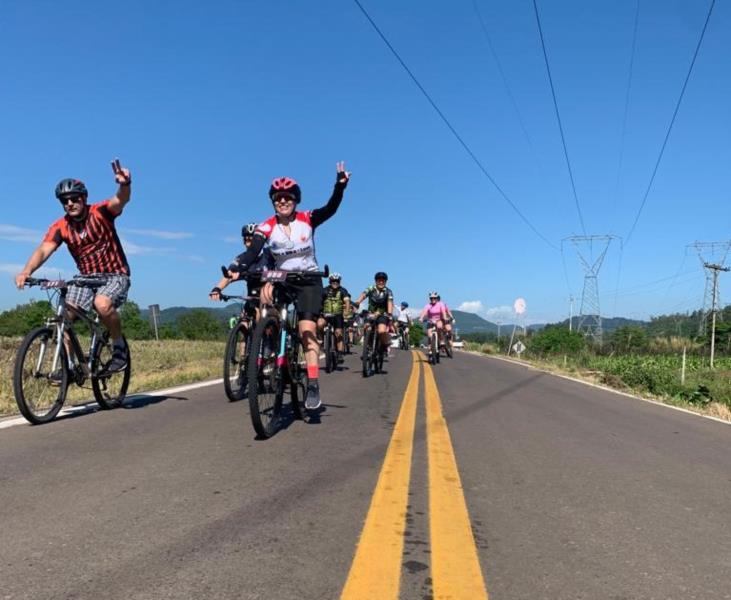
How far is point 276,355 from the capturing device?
5.19 metres

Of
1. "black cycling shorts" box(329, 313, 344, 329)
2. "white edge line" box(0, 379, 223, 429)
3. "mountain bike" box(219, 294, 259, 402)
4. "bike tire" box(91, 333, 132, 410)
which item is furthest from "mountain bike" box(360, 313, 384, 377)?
"bike tire" box(91, 333, 132, 410)

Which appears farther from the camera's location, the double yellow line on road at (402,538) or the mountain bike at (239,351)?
the mountain bike at (239,351)

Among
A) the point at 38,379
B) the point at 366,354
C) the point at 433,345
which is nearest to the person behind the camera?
the point at 38,379

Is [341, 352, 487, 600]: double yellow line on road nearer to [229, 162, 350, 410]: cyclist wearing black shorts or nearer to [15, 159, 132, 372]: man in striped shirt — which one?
[229, 162, 350, 410]: cyclist wearing black shorts

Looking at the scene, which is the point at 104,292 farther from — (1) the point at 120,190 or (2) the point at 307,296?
(2) the point at 307,296

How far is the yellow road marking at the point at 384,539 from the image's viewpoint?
2242 mm

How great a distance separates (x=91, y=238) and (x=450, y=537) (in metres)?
4.49

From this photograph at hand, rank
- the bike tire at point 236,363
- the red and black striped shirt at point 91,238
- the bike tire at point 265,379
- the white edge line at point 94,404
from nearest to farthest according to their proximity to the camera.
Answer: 1. the bike tire at point 265,379
2. the white edge line at point 94,404
3. the red and black striped shirt at point 91,238
4. the bike tire at point 236,363

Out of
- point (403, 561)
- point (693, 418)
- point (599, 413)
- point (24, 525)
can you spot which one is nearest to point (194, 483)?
point (24, 525)

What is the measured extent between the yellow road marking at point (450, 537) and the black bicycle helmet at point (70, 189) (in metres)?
3.84

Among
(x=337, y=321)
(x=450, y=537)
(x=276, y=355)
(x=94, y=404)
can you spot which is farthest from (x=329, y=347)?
(x=450, y=537)

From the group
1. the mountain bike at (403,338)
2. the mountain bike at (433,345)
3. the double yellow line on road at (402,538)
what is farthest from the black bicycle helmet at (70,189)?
the mountain bike at (403,338)

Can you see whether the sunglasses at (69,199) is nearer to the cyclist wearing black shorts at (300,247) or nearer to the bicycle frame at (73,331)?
the bicycle frame at (73,331)

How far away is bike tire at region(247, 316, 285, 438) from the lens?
4.59 meters
